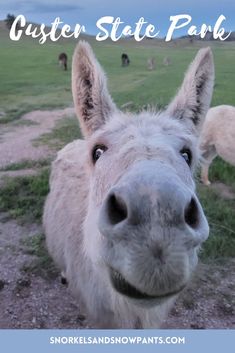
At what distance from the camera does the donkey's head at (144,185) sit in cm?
146

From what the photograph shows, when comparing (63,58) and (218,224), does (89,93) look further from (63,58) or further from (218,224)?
(63,58)

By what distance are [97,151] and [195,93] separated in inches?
29.0

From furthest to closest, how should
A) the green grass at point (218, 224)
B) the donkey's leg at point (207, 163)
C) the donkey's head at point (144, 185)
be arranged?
the donkey's leg at point (207, 163), the green grass at point (218, 224), the donkey's head at point (144, 185)

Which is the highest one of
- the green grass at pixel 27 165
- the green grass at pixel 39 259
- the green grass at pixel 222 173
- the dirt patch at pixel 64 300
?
the green grass at pixel 27 165

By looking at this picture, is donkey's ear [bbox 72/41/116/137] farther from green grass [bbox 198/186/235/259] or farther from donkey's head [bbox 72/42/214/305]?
green grass [bbox 198/186/235/259]

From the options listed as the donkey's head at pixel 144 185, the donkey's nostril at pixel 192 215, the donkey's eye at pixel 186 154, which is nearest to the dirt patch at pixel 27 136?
the donkey's head at pixel 144 185

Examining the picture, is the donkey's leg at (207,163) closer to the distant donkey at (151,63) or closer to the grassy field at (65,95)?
the grassy field at (65,95)

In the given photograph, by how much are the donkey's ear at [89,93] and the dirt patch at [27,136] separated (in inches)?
167

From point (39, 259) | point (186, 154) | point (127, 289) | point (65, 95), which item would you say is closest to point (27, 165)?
point (39, 259)

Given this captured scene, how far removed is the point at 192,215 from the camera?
5.16 feet

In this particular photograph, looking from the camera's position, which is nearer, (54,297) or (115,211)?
(115,211)

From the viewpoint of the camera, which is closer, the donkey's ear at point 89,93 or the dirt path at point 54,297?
the donkey's ear at point 89,93

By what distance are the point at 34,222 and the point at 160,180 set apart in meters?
3.52
